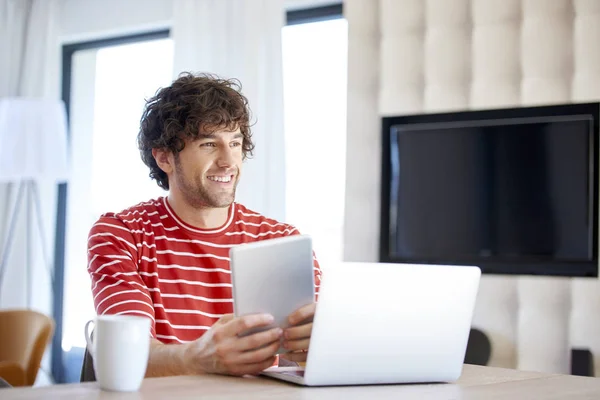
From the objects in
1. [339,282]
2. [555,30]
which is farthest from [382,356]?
[555,30]

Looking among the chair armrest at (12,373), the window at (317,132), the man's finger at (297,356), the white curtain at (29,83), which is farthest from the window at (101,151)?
the man's finger at (297,356)

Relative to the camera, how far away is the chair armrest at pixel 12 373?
3316 mm

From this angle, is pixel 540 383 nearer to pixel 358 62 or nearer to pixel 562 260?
pixel 562 260

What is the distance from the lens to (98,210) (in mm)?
5180

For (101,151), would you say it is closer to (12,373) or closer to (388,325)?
(12,373)

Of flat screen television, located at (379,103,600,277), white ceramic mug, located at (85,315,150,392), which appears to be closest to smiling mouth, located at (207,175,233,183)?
white ceramic mug, located at (85,315,150,392)

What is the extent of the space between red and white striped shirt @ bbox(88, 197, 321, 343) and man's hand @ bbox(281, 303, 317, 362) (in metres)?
0.43

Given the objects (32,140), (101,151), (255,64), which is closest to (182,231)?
(255,64)

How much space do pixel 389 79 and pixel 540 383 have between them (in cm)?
243

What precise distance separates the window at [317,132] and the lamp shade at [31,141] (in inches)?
52.7

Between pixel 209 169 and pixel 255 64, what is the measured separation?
226cm

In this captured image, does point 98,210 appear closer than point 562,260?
No

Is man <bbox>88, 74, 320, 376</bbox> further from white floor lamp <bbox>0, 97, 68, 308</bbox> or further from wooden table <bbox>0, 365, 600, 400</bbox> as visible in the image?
white floor lamp <bbox>0, 97, 68, 308</bbox>

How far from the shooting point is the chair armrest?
3.32 m
